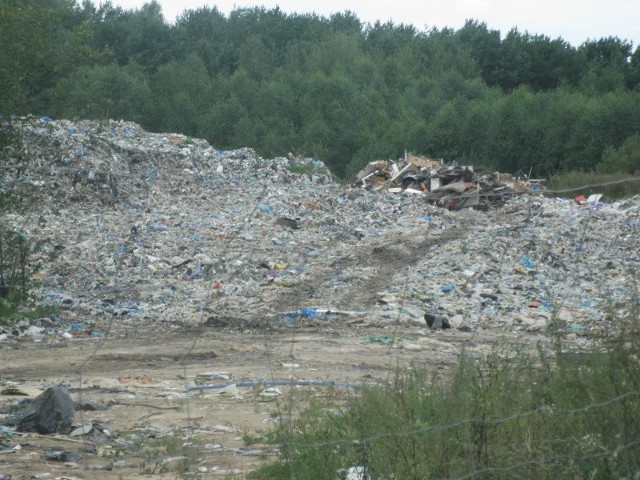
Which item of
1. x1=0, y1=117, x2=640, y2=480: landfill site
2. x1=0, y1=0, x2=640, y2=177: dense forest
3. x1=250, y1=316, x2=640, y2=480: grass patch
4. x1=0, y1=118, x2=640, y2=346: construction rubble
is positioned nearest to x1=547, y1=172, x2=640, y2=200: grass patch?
x1=0, y1=117, x2=640, y2=480: landfill site

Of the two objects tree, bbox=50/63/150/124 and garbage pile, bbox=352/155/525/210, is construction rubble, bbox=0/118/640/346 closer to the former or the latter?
garbage pile, bbox=352/155/525/210

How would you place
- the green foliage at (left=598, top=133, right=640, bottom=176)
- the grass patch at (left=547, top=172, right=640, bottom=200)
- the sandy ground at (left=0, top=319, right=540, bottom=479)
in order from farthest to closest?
the green foliage at (left=598, top=133, right=640, bottom=176) < the grass patch at (left=547, top=172, right=640, bottom=200) < the sandy ground at (left=0, top=319, right=540, bottom=479)

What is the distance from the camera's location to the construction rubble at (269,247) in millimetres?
10914

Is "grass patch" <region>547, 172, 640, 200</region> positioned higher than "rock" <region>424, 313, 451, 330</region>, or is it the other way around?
"grass patch" <region>547, 172, 640, 200</region>

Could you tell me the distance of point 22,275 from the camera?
10.8m

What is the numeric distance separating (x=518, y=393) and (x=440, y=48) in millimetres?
53061

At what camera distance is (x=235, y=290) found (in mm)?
12000

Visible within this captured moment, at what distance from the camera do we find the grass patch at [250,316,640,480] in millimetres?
3562

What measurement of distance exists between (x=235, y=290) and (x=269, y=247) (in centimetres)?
231

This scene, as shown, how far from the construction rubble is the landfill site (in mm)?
44

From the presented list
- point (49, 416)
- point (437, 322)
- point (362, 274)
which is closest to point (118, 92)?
point (362, 274)

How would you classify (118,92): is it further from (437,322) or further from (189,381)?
(189,381)

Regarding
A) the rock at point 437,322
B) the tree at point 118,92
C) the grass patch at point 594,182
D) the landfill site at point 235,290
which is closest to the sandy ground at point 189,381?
the landfill site at point 235,290

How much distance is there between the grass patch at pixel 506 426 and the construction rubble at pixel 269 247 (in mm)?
3143
